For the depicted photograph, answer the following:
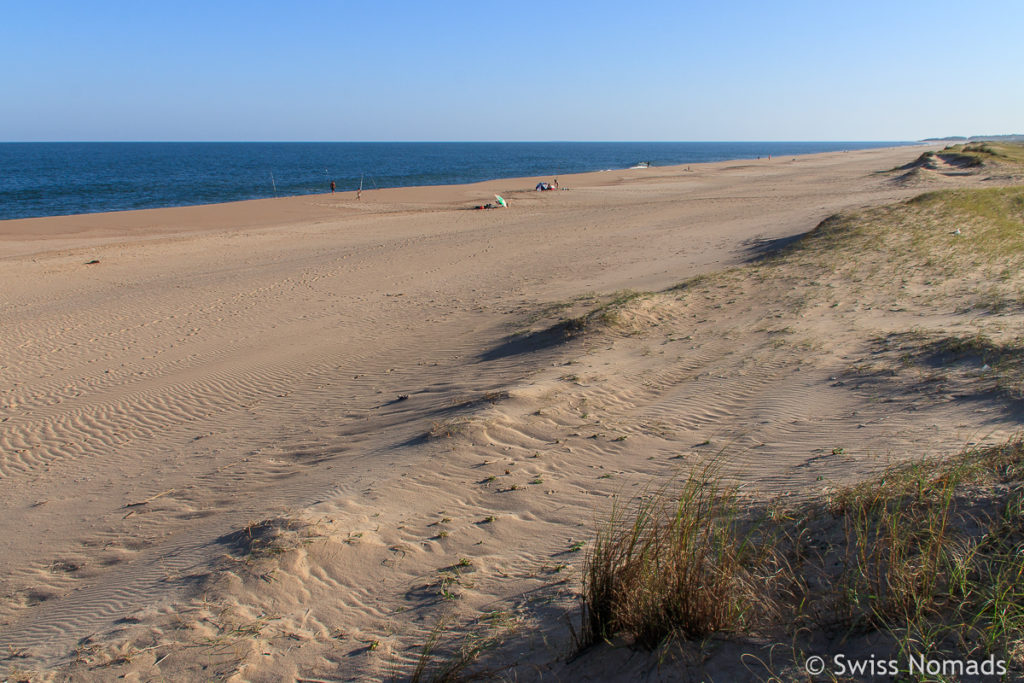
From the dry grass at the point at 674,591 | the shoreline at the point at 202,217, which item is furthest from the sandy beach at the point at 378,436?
the shoreline at the point at 202,217

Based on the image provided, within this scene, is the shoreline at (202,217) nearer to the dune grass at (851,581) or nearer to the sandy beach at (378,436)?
the sandy beach at (378,436)

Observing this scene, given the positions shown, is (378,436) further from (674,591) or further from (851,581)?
(851,581)

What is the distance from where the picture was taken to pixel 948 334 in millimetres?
7816

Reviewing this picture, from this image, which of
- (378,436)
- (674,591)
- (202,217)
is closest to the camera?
(674,591)

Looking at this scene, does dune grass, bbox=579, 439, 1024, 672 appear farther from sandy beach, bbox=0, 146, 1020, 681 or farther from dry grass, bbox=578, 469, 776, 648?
sandy beach, bbox=0, 146, 1020, 681

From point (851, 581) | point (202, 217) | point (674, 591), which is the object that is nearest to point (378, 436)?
point (674, 591)

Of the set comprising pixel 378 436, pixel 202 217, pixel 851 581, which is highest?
pixel 202 217

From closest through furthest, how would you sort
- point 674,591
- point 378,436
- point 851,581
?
point 674,591 → point 851,581 → point 378,436

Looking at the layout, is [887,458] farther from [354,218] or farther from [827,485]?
[354,218]

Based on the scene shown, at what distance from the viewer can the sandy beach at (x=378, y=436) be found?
395 centimetres

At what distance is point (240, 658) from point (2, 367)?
1004cm

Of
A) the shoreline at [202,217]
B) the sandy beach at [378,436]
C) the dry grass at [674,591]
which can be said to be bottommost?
the sandy beach at [378,436]

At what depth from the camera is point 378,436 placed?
7145 mm

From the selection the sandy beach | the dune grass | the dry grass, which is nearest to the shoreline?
the sandy beach
